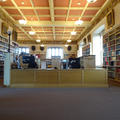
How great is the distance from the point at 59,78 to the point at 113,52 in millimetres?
3474

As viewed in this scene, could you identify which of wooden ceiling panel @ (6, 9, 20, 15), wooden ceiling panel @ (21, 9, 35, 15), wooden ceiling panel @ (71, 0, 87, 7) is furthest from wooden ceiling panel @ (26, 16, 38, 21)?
wooden ceiling panel @ (71, 0, 87, 7)

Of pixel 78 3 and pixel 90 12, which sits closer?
pixel 78 3

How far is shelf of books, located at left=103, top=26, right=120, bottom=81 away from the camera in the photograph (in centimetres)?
663

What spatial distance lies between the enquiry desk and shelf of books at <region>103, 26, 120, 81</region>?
1819 mm

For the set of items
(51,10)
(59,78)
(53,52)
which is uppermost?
(51,10)

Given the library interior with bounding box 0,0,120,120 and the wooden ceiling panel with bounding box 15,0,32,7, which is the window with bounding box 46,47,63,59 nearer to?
the library interior with bounding box 0,0,120,120

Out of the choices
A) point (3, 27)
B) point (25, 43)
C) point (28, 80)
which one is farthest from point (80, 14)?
point (25, 43)

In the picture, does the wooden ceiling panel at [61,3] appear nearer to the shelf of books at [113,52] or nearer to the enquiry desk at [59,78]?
the shelf of books at [113,52]

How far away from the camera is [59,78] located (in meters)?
5.41

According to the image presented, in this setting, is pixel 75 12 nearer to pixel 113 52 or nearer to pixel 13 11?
pixel 113 52

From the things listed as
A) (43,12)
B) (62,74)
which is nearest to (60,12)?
(43,12)

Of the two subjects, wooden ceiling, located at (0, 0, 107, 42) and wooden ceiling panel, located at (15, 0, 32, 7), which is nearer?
wooden ceiling panel, located at (15, 0, 32, 7)

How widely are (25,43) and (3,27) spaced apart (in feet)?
31.5

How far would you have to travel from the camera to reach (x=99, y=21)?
30.7 ft
